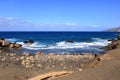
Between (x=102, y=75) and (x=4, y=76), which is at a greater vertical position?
(x=102, y=75)

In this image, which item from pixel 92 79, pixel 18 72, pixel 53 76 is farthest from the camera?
pixel 18 72

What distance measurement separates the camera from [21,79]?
45.1 ft

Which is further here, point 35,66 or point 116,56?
point 35,66

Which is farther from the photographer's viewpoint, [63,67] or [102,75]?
[63,67]

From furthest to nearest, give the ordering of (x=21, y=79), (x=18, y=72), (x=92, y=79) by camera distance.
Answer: (x=18, y=72), (x=21, y=79), (x=92, y=79)

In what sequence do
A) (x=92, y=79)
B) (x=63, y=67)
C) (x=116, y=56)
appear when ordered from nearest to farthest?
1. (x=92, y=79)
2. (x=116, y=56)
3. (x=63, y=67)

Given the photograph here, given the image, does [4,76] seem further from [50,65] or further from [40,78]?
[40,78]

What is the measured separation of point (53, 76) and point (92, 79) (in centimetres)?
132

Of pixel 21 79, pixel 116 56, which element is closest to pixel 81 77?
pixel 116 56

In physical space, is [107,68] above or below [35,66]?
above

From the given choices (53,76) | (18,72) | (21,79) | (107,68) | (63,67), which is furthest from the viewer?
(63,67)

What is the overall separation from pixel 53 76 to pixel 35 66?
36.7 ft

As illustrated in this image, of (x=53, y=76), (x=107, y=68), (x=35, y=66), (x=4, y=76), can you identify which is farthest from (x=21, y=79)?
(x=107, y=68)

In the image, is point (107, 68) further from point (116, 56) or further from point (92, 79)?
point (116, 56)
